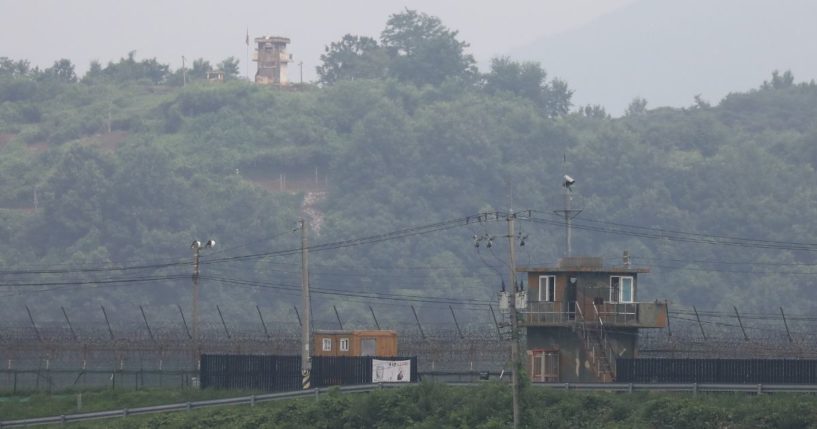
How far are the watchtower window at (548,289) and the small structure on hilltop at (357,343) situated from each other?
11108 mm

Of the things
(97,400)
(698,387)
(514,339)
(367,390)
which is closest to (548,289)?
(367,390)

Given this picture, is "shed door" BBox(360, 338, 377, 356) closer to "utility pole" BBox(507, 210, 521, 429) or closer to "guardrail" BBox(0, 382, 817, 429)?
"guardrail" BBox(0, 382, 817, 429)

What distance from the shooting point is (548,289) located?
71375mm

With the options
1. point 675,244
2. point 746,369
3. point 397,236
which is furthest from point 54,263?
point 746,369

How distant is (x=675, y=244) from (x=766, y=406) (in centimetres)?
13487

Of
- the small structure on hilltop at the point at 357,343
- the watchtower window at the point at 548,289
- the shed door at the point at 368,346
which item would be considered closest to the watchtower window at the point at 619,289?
the watchtower window at the point at 548,289

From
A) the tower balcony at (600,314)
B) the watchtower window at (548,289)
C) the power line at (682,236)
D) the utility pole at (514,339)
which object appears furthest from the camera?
the power line at (682,236)

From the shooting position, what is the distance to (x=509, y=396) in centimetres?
5738

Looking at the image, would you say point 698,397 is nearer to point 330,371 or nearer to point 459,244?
point 330,371

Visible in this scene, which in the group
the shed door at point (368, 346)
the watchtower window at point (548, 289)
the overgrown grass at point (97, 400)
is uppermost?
the watchtower window at point (548, 289)

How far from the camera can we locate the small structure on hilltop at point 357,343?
80.1 metres

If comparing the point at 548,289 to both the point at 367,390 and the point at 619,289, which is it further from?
the point at 367,390

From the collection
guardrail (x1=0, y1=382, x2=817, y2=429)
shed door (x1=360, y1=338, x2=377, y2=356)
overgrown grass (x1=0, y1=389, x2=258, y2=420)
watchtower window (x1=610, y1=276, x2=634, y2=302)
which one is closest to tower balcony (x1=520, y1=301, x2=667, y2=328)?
watchtower window (x1=610, y1=276, x2=634, y2=302)

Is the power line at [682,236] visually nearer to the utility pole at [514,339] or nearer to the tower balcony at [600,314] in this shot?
the tower balcony at [600,314]
